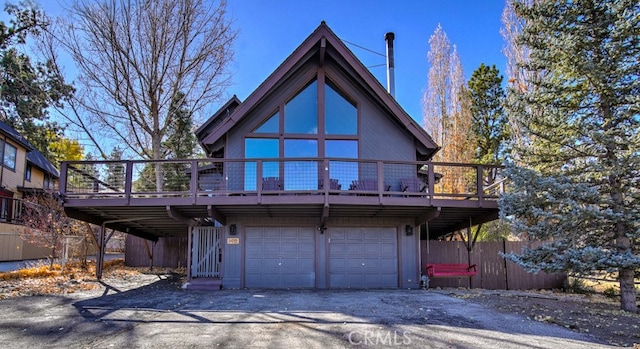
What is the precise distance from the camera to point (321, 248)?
11828mm

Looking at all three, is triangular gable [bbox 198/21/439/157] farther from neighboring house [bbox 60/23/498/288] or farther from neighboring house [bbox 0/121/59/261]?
neighboring house [bbox 0/121/59/261]

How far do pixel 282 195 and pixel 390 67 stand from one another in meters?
7.31

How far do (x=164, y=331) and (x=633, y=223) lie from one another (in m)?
9.49

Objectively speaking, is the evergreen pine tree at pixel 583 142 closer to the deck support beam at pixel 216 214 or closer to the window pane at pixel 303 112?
the window pane at pixel 303 112

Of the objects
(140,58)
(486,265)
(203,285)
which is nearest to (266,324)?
(203,285)

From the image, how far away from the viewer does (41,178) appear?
27.3 metres

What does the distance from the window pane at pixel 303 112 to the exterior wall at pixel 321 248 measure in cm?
280

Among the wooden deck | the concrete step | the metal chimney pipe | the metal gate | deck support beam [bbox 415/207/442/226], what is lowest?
the concrete step

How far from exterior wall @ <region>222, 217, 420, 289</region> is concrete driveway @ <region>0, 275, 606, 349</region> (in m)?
2.22

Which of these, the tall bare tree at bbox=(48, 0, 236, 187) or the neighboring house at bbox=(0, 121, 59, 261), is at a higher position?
the tall bare tree at bbox=(48, 0, 236, 187)

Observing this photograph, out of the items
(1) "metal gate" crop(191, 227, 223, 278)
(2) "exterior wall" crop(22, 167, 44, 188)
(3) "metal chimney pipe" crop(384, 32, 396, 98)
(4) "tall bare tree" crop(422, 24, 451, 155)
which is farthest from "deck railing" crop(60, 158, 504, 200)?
(2) "exterior wall" crop(22, 167, 44, 188)

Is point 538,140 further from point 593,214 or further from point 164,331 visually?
point 164,331

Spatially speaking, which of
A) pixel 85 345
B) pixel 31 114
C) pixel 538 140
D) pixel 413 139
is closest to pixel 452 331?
pixel 85 345

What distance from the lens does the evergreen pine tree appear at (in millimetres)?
8531
